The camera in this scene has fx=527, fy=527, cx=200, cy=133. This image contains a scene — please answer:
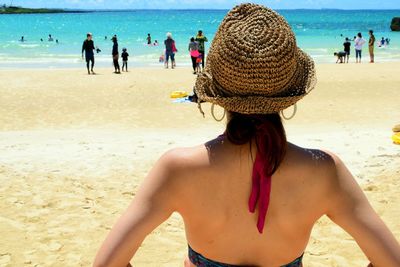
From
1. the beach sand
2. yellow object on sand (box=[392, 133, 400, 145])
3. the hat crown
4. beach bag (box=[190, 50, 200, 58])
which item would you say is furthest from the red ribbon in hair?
beach bag (box=[190, 50, 200, 58])

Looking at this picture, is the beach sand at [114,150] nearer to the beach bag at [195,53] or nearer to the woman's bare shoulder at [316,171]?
the beach bag at [195,53]

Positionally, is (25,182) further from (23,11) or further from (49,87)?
(23,11)

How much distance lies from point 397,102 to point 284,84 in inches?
474

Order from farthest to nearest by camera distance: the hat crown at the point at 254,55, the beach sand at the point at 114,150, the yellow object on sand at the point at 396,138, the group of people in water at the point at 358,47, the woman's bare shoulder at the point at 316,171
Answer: the group of people in water at the point at 358,47 < the yellow object on sand at the point at 396,138 < the beach sand at the point at 114,150 < the woman's bare shoulder at the point at 316,171 < the hat crown at the point at 254,55

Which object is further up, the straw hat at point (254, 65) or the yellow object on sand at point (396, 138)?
the straw hat at point (254, 65)

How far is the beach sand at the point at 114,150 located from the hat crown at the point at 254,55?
9.48 feet

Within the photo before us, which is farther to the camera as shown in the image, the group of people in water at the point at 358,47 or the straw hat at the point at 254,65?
the group of people in water at the point at 358,47

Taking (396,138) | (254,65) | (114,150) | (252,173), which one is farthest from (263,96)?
(396,138)

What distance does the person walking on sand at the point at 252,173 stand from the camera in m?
1.45

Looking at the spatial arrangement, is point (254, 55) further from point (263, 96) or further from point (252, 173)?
point (252, 173)

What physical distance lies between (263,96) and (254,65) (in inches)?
3.7

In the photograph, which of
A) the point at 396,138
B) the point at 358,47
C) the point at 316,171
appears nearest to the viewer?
the point at 316,171

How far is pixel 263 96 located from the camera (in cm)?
145

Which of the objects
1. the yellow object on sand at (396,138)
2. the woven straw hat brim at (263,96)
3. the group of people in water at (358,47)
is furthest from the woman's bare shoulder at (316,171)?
the group of people in water at (358,47)
